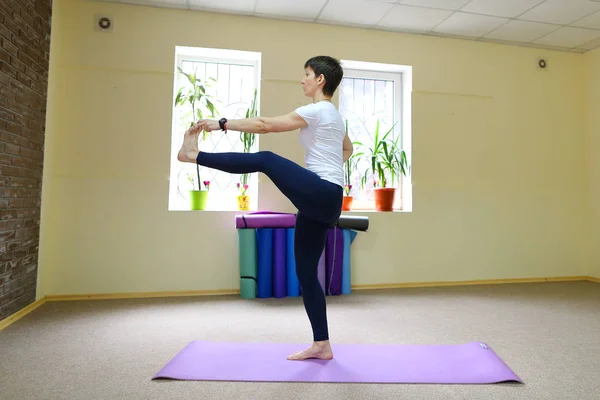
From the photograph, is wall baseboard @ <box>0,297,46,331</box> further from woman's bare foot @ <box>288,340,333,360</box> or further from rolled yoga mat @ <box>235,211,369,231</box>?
woman's bare foot @ <box>288,340,333,360</box>

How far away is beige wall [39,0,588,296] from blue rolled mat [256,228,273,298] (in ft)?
1.12

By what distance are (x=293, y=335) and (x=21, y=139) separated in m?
2.41

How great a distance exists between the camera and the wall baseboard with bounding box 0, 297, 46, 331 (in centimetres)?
248

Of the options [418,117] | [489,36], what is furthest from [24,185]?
[489,36]

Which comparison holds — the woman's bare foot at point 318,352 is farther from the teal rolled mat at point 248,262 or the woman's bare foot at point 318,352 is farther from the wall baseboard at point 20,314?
the wall baseboard at point 20,314

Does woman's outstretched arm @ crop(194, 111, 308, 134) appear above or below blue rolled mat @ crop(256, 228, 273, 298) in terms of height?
above

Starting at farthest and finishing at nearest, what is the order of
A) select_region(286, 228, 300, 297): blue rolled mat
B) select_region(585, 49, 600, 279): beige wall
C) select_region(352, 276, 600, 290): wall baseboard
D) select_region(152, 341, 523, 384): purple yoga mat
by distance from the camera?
select_region(585, 49, 600, 279): beige wall
select_region(352, 276, 600, 290): wall baseboard
select_region(286, 228, 300, 297): blue rolled mat
select_region(152, 341, 523, 384): purple yoga mat

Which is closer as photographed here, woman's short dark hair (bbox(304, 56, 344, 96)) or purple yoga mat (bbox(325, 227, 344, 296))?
woman's short dark hair (bbox(304, 56, 344, 96))

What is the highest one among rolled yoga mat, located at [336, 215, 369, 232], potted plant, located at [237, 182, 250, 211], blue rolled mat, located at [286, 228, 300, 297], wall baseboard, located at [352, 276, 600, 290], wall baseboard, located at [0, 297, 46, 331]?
potted plant, located at [237, 182, 250, 211]

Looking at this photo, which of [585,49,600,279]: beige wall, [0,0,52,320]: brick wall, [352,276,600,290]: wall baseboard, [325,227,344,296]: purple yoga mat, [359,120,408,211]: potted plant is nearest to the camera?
[0,0,52,320]: brick wall

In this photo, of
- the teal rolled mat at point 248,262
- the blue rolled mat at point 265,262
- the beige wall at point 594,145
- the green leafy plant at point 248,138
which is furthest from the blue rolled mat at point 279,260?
the beige wall at point 594,145

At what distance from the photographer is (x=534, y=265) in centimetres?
424

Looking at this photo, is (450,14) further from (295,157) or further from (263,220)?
(263,220)

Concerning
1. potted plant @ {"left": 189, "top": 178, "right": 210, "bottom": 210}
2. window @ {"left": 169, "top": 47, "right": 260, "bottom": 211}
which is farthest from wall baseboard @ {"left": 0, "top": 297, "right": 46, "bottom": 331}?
potted plant @ {"left": 189, "top": 178, "right": 210, "bottom": 210}
